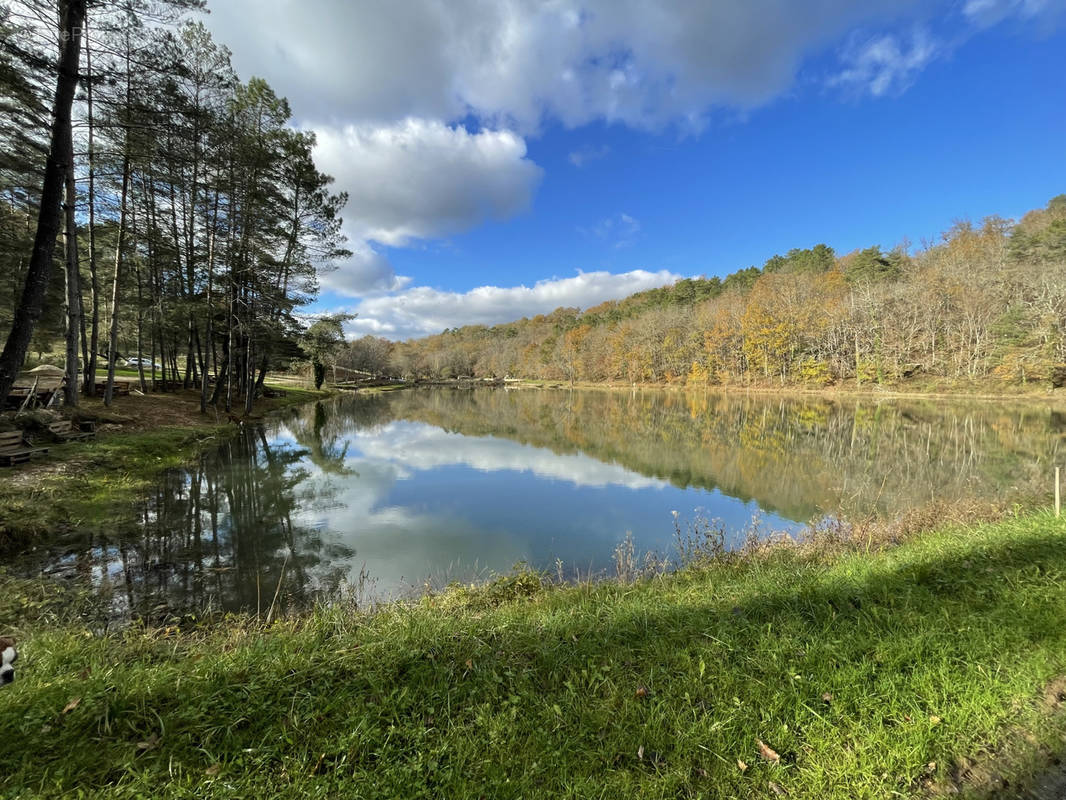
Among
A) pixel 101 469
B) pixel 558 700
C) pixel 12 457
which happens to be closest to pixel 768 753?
pixel 558 700

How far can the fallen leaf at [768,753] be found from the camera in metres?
2.40

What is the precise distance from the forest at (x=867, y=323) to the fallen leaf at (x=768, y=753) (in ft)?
170

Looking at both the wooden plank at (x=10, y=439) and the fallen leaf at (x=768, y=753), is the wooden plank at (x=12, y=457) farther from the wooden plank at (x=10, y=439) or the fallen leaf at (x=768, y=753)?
the fallen leaf at (x=768, y=753)

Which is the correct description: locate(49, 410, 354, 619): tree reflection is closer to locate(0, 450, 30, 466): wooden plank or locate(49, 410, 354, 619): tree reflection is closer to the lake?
the lake

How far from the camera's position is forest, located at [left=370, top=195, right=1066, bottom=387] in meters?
38.7

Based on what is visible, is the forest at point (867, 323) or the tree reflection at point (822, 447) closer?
the tree reflection at point (822, 447)

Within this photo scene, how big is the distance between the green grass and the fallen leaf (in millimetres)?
36

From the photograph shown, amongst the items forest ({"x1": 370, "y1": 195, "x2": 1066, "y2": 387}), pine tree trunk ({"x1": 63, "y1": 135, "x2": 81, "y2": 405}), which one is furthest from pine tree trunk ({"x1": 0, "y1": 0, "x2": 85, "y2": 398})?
forest ({"x1": 370, "y1": 195, "x2": 1066, "y2": 387})

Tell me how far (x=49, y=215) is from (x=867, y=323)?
202 ft

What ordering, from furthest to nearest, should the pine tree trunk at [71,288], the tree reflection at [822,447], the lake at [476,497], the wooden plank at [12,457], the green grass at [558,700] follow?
the tree reflection at [822,447], the pine tree trunk at [71,288], the wooden plank at [12,457], the lake at [476,497], the green grass at [558,700]

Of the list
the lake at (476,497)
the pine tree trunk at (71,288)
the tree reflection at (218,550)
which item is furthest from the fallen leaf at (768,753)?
the pine tree trunk at (71,288)

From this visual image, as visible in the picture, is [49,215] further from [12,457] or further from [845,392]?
[845,392]

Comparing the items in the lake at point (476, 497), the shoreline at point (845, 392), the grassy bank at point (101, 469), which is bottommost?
the lake at point (476, 497)

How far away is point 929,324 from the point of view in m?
46.0
